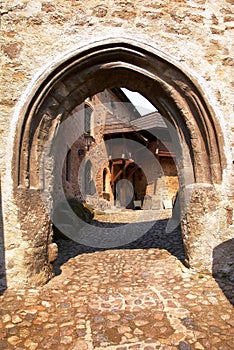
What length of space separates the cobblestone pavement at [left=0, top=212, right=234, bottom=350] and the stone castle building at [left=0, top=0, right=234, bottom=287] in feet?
1.13

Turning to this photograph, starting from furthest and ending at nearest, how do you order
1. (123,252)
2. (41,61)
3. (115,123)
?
(115,123)
(123,252)
(41,61)

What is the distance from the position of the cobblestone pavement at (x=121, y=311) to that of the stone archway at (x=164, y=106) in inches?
14.3

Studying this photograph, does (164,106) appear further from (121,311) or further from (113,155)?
(113,155)

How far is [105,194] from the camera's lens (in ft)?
50.9

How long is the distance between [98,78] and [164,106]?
1021 mm

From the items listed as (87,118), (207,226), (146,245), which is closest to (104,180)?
(87,118)

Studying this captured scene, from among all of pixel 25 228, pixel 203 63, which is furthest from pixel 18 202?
pixel 203 63

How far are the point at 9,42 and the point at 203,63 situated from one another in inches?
97.8

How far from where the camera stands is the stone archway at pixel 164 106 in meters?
2.88

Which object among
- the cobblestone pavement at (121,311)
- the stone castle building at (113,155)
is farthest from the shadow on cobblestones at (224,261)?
the stone castle building at (113,155)

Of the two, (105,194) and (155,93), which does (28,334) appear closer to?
(155,93)

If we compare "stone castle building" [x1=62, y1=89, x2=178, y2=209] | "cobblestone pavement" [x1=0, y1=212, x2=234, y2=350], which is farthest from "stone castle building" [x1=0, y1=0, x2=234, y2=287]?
"stone castle building" [x1=62, y1=89, x2=178, y2=209]

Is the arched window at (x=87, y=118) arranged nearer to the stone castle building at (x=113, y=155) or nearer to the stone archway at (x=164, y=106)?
the stone castle building at (x=113, y=155)

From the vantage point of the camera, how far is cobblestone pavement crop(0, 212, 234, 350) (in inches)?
74.9
